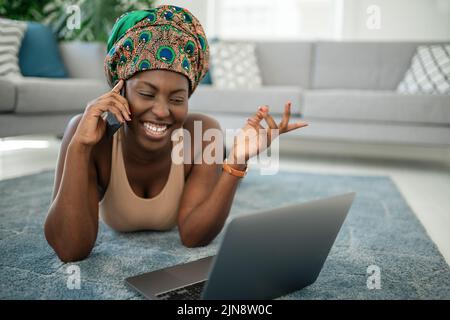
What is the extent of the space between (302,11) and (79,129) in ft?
14.3

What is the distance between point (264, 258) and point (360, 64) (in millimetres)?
3069

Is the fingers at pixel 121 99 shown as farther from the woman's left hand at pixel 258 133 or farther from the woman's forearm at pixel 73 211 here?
the woman's left hand at pixel 258 133

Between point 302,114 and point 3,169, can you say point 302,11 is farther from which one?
point 3,169

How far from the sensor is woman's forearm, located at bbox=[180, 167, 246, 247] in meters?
1.10

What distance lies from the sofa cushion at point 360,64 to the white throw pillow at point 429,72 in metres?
0.12

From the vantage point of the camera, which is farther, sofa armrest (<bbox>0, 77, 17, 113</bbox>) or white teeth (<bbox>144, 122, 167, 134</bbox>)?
sofa armrest (<bbox>0, 77, 17, 113</bbox>)

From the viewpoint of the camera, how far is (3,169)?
8.14ft

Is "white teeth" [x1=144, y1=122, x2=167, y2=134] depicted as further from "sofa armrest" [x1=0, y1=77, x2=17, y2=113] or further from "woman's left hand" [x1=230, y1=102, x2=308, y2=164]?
"sofa armrest" [x1=0, y1=77, x2=17, y2=113]

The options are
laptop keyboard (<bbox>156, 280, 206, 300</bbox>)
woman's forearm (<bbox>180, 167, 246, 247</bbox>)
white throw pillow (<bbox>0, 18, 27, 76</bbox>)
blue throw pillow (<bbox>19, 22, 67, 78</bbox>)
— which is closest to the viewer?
laptop keyboard (<bbox>156, 280, 206, 300</bbox>)

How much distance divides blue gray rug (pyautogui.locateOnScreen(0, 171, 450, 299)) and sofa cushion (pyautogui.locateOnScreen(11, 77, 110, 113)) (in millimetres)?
755

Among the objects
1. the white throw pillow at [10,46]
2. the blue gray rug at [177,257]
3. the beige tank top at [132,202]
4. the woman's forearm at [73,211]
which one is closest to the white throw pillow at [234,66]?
the white throw pillow at [10,46]

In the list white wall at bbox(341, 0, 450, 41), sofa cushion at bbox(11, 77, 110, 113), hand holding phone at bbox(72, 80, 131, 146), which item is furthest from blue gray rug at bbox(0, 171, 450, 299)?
white wall at bbox(341, 0, 450, 41)
